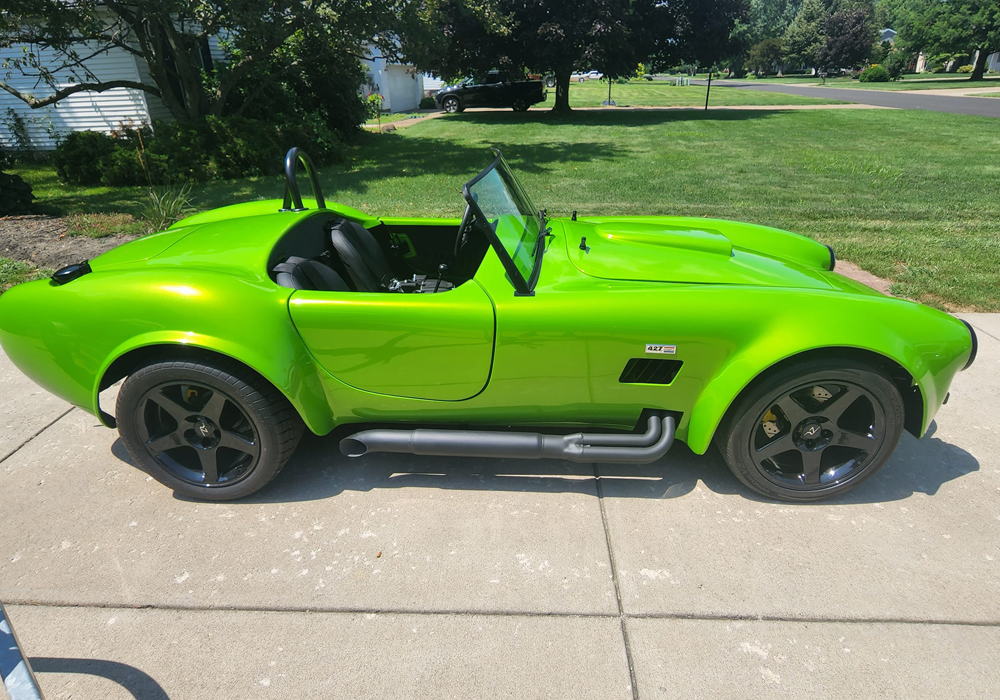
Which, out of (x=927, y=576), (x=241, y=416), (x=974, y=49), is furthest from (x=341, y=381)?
(x=974, y=49)

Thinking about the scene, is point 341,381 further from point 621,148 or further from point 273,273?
point 621,148

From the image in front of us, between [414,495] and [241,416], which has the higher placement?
[241,416]

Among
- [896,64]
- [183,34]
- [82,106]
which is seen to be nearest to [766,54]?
[896,64]

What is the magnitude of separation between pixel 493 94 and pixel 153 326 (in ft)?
83.5

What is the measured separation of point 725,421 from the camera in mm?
2475

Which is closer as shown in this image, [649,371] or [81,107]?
[649,371]

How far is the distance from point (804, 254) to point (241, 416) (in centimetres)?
299

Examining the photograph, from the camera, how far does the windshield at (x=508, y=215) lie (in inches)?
94.9

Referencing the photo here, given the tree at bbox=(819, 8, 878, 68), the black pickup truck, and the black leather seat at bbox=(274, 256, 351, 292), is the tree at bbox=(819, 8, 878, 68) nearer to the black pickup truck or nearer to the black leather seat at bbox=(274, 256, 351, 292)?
the black pickup truck

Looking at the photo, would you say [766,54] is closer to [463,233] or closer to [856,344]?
[463,233]

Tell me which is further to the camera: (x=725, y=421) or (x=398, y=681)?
(x=725, y=421)

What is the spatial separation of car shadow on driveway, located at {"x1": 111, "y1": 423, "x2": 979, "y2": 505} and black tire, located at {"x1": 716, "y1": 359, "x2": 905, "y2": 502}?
0.47 ft

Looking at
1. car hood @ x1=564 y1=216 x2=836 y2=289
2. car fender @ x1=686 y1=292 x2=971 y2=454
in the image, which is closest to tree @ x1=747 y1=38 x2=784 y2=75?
car hood @ x1=564 y1=216 x2=836 y2=289

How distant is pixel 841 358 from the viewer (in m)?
2.31
